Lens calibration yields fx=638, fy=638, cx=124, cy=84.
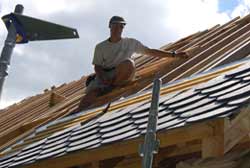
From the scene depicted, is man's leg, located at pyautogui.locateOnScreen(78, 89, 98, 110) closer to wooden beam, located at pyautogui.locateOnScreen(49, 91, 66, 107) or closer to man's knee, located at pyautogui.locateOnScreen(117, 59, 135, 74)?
man's knee, located at pyautogui.locateOnScreen(117, 59, 135, 74)

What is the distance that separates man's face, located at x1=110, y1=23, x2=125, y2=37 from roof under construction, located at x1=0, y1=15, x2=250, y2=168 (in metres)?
0.57

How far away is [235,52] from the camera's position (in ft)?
20.3

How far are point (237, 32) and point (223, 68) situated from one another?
1.94 m

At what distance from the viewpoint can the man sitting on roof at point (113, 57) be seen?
23.1 ft

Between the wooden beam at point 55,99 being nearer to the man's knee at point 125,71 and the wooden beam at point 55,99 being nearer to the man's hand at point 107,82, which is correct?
the man's hand at point 107,82

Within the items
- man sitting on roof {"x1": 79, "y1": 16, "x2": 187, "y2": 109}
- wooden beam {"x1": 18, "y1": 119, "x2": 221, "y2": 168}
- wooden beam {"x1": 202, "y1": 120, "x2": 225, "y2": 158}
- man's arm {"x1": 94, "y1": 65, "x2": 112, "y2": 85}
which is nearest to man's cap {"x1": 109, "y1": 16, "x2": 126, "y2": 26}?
man sitting on roof {"x1": 79, "y1": 16, "x2": 187, "y2": 109}

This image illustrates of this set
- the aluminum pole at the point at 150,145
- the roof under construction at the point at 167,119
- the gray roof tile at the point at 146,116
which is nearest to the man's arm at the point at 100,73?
the roof under construction at the point at 167,119

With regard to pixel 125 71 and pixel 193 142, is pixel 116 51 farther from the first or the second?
pixel 193 142

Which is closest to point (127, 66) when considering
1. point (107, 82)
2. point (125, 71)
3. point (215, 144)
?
Result: point (125, 71)

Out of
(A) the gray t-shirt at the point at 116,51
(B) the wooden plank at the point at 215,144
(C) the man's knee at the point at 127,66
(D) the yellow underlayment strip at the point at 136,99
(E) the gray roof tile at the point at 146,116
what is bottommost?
(B) the wooden plank at the point at 215,144

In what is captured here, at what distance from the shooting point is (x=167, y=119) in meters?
4.45

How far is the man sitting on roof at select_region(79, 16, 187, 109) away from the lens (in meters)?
7.05

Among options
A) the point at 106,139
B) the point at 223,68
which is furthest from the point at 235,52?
the point at 106,139

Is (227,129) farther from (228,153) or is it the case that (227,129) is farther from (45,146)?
(45,146)
